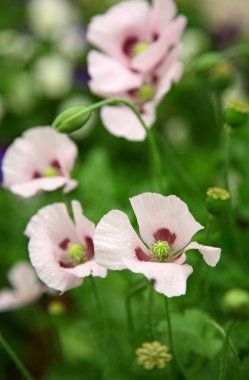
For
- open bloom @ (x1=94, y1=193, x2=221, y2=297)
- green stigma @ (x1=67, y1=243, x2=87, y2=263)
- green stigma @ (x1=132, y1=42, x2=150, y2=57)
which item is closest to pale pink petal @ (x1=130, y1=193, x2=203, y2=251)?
open bloom @ (x1=94, y1=193, x2=221, y2=297)

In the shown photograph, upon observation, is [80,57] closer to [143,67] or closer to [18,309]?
[18,309]

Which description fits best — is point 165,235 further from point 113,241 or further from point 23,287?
point 23,287

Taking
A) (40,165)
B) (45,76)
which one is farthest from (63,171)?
(45,76)

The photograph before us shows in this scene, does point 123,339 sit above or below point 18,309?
above

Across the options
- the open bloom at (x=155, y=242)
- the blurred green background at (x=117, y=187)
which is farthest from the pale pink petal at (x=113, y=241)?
the blurred green background at (x=117, y=187)

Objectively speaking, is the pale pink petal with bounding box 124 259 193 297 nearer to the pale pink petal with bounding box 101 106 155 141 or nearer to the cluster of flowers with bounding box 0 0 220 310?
the cluster of flowers with bounding box 0 0 220 310

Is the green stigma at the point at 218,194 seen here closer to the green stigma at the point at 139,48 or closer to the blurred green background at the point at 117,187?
the blurred green background at the point at 117,187
